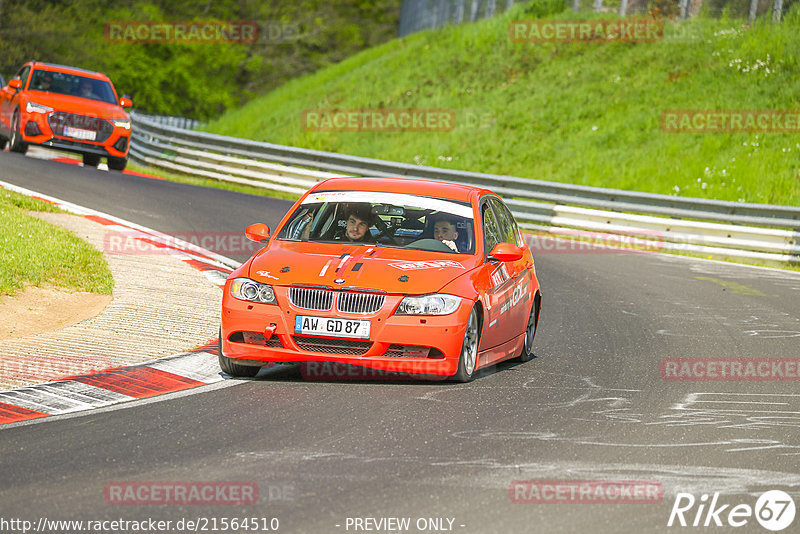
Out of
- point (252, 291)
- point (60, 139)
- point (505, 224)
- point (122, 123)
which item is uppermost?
point (505, 224)

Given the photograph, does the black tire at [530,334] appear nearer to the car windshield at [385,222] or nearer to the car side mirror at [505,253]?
the car side mirror at [505,253]

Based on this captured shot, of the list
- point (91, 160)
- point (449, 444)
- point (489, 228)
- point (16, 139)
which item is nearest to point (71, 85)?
point (16, 139)

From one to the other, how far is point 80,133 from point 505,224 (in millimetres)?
15249

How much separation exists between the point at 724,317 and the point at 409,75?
2745cm

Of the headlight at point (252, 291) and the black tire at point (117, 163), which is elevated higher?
the headlight at point (252, 291)

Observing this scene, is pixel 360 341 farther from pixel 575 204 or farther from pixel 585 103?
pixel 585 103

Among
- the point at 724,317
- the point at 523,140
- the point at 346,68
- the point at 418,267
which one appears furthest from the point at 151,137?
the point at 418,267

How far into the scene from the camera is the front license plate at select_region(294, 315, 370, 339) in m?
8.01

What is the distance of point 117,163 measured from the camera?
82.6 feet

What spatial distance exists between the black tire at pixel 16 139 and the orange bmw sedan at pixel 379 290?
16222mm

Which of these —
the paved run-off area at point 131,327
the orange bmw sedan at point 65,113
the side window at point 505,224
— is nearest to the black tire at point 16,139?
the orange bmw sedan at point 65,113

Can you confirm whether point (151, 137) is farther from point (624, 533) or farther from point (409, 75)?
point (624, 533)

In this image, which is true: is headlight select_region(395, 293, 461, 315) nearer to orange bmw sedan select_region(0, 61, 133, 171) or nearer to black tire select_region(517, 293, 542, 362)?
black tire select_region(517, 293, 542, 362)

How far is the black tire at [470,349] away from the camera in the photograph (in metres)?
8.32
